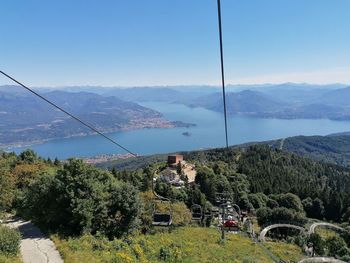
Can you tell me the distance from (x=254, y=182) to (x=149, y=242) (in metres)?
59.5

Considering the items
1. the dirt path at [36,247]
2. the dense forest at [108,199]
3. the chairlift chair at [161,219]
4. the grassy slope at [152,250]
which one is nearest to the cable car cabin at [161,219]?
the chairlift chair at [161,219]

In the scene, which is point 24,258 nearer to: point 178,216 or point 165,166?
point 178,216

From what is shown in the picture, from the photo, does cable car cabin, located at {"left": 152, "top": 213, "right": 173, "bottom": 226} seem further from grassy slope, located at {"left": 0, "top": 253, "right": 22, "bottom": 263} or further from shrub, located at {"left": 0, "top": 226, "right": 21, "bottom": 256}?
grassy slope, located at {"left": 0, "top": 253, "right": 22, "bottom": 263}

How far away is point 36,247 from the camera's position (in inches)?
630

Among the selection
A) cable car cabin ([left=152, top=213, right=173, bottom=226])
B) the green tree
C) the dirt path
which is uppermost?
the dirt path

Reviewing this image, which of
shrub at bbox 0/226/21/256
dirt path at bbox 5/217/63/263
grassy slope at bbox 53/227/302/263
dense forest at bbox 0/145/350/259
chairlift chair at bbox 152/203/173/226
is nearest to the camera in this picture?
shrub at bbox 0/226/21/256

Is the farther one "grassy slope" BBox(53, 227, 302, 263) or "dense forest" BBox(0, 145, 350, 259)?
"dense forest" BBox(0, 145, 350, 259)

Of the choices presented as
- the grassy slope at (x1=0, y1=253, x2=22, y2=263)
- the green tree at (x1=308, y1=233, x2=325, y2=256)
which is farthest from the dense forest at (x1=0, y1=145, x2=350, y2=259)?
the grassy slope at (x1=0, y1=253, x2=22, y2=263)

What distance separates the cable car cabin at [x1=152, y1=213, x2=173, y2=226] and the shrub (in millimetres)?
10198

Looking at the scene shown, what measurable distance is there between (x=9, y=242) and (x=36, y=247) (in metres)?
2.11

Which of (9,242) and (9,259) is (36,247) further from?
(9,259)

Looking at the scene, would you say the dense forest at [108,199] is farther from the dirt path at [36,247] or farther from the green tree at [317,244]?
the green tree at [317,244]

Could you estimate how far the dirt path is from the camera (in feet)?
47.4

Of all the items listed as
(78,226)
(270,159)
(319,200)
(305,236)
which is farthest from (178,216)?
(270,159)
